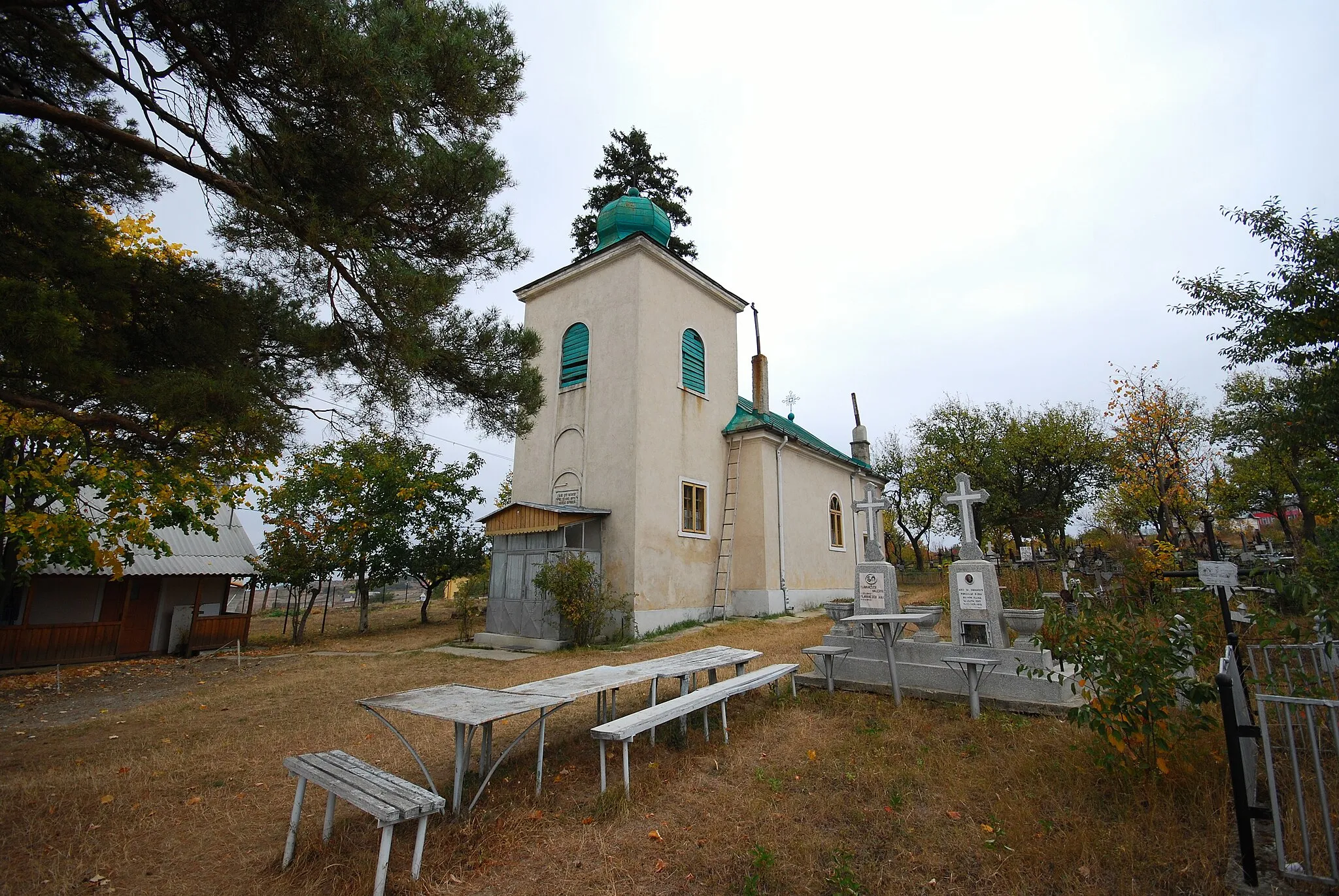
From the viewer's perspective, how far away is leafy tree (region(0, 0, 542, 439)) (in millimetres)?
4578

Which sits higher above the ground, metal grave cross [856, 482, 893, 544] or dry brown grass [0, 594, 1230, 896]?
metal grave cross [856, 482, 893, 544]

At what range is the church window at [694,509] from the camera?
51.2 ft

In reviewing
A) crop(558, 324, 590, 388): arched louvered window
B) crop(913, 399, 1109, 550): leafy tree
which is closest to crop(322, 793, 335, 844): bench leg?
crop(558, 324, 590, 388): arched louvered window

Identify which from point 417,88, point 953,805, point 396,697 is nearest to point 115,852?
point 396,697

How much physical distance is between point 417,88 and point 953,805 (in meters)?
6.93

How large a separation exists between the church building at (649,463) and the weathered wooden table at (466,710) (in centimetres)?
840

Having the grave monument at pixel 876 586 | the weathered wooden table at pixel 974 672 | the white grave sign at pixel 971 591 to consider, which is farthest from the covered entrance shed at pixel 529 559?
the weathered wooden table at pixel 974 672

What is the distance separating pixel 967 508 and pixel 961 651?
2.38 metres

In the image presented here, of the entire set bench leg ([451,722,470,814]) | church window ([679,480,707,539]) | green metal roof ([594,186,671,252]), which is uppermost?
green metal roof ([594,186,671,252])

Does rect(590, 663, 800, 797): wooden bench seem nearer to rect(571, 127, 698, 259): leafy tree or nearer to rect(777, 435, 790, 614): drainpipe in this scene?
rect(777, 435, 790, 614): drainpipe

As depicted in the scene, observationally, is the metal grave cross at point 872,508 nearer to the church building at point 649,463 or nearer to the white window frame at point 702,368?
the church building at point 649,463

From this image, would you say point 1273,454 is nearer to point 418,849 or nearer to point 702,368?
point 702,368

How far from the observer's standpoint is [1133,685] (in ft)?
12.5

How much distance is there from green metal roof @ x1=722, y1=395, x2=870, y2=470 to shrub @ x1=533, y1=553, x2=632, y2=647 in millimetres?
6486
